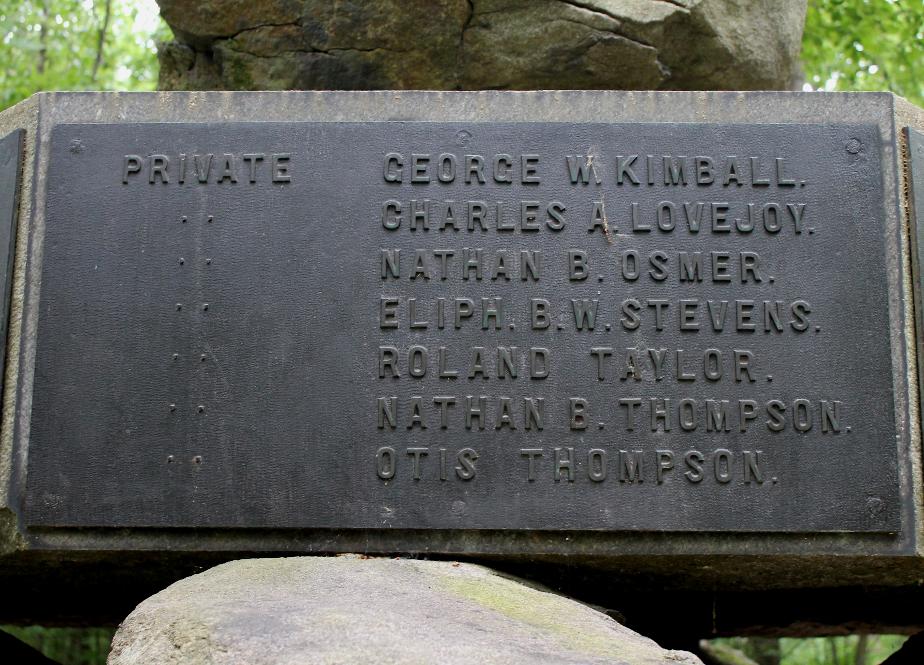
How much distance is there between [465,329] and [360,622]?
1491 millimetres

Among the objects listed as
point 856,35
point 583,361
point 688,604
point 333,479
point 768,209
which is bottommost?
point 688,604

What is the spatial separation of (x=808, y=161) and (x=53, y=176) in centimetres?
333

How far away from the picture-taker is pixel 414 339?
159 inches

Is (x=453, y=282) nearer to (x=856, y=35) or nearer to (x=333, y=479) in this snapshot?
(x=333, y=479)

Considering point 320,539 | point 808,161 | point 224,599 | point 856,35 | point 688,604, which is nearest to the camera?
point 224,599

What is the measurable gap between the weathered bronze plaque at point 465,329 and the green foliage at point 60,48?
210 inches

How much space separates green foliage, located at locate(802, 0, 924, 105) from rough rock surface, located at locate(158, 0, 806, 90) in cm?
301

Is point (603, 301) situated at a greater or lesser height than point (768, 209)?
lesser

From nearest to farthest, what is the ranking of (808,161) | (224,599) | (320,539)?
1. (224,599)
2. (320,539)
3. (808,161)

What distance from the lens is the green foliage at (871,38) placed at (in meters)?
7.56

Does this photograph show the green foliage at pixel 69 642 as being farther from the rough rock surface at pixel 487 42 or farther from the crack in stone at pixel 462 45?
the crack in stone at pixel 462 45

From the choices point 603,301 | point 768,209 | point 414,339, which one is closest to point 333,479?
point 414,339

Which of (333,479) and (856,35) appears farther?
(856,35)

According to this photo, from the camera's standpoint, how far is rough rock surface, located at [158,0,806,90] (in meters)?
4.80
